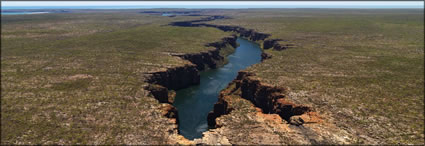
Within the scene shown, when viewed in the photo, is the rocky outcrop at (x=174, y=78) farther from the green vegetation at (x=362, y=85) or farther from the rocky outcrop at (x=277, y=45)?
the rocky outcrop at (x=277, y=45)

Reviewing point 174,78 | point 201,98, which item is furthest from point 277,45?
point 174,78

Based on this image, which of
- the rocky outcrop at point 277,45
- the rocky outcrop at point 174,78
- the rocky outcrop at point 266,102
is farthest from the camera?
the rocky outcrop at point 277,45

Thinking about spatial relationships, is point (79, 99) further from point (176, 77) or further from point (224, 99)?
point (176, 77)

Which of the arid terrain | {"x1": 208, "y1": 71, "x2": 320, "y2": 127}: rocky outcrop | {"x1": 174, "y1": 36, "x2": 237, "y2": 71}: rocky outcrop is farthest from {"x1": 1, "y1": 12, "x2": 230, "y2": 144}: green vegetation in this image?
{"x1": 208, "y1": 71, "x2": 320, "y2": 127}: rocky outcrop

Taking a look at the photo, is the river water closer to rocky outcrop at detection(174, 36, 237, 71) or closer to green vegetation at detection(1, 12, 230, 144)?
rocky outcrop at detection(174, 36, 237, 71)

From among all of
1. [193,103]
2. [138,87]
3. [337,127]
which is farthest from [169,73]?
[337,127]

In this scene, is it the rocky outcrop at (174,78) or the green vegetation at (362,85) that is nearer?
the green vegetation at (362,85)

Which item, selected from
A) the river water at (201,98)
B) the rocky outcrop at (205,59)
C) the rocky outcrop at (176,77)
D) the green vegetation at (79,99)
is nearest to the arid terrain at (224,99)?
the green vegetation at (79,99)

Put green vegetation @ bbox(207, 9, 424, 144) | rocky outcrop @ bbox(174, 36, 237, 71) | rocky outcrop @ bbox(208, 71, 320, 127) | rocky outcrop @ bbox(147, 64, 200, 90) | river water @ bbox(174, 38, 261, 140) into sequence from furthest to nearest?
rocky outcrop @ bbox(174, 36, 237, 71)
rocky outcrop @ bbox(147, 64, 200, 90)
river water @ bbox(174, 38, 261, 140)
rocky outcrop @ bbox(208, 71, 320, 127)
green vegetation @ bbox(207, 9, 424, 144)
